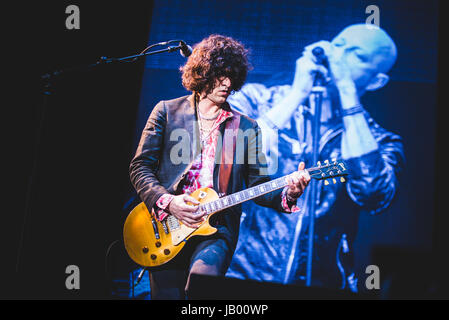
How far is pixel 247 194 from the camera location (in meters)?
2.68

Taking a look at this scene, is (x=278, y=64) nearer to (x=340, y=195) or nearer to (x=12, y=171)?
(x=340, y=195)

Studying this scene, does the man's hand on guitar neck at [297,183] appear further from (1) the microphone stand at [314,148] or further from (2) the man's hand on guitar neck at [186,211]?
(1) the microphone stand at [314,148]

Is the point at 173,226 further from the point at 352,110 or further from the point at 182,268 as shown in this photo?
the point at 352,110

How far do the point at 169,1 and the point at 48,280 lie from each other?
3.15 metres

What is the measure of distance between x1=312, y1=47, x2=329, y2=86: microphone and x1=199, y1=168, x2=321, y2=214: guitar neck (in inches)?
56.9

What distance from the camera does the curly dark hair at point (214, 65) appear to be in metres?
3.02

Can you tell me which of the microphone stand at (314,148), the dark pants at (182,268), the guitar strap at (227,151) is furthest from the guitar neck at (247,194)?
the microphone stand at (314,148)

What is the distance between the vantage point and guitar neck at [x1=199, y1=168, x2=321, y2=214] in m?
2.61

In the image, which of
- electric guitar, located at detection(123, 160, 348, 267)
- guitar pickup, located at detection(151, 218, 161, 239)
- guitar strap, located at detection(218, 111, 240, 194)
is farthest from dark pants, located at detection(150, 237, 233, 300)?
guitar strap, located at detection(218, 111, 240, 194)

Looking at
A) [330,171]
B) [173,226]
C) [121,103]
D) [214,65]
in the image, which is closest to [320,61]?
[214,65]

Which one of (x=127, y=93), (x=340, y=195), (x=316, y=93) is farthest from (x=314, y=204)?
(x=127, y=93)

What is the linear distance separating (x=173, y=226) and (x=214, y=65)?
4.46 ft

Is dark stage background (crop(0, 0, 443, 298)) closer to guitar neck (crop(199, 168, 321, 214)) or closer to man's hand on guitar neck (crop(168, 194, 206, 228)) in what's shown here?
man's hand on guitar neck (crop(168, 194, 206, 228))

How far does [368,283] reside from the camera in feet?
11.4
